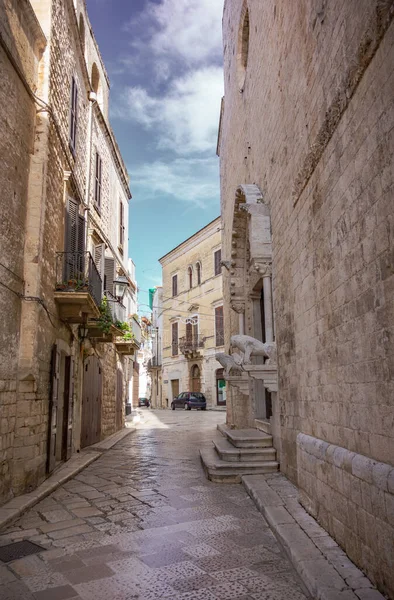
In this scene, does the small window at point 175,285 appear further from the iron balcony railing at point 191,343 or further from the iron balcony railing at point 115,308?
the iron balcony railing at point 115,308

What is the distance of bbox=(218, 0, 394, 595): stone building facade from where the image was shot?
296cm

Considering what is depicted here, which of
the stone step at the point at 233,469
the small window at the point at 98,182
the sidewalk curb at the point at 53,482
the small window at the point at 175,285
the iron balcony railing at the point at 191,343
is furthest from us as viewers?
the small window at the point at 175,285

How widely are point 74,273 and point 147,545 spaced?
5503mm

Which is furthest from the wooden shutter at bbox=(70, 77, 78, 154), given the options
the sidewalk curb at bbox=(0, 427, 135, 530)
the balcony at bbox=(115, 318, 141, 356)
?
the sidewalk curb at bbox=(0, 427, 135, 530)

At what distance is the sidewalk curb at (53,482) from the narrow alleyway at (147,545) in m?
0.09

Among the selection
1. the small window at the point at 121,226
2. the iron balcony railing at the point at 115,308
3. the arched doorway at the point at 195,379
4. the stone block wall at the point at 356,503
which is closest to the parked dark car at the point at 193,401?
the arched doorway at the point at 195,379

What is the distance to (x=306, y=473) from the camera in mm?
4754

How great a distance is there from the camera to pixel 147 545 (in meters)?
4.03

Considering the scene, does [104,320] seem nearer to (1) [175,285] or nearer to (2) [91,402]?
(2) [91,402]

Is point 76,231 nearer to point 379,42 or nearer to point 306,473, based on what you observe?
point 306,473

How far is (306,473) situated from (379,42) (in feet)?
12.6

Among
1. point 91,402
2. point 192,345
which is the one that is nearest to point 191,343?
point 192,345

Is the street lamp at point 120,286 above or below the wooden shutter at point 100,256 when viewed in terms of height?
below

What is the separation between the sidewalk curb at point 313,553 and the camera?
2.90 metres
